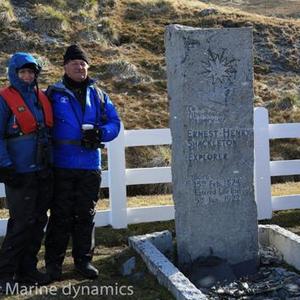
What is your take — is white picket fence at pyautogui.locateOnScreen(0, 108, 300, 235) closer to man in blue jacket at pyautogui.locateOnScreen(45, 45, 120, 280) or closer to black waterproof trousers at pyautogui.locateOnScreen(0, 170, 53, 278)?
man in blue jacket at pyautogui.locateOnScreen(45, 45, 120, 280)

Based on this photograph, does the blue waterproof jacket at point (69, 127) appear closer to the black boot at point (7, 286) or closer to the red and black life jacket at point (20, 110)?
the red and black life jacket at point (20, 110)

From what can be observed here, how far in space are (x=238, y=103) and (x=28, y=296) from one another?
2767 millimetres

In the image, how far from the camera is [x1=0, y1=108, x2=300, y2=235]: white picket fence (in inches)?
322

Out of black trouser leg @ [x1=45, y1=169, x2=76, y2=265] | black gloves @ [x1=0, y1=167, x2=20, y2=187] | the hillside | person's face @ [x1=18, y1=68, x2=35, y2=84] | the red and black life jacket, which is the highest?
the hillside

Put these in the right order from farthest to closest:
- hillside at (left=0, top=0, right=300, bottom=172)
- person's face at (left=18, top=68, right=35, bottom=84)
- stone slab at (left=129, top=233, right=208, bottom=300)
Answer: hillside at (left=0, top=0, right=300, bottom=172)
person's face at (left=18, top=68, right=35, bottom=84)
stone slab at (left=129, top=233, right=208, bottom=300)

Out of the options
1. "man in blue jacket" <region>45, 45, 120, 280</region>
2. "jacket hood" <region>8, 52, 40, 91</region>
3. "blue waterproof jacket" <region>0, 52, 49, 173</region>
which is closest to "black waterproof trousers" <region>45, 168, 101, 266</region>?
"man in blue jacket" <region>45, 45, 120, 280</region>

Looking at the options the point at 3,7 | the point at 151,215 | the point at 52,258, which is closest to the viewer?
the point at 52,258

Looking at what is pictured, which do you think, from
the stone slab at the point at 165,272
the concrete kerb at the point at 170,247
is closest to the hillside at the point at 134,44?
the concrete kerb at the point at 170,247

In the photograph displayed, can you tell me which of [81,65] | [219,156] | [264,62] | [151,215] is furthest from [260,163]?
[264,62]

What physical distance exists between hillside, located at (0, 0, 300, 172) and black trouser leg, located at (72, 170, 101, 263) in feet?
30.7

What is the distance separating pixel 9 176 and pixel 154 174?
3347mm

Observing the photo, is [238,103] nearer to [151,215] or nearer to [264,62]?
[151,215]

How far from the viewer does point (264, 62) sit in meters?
21.5

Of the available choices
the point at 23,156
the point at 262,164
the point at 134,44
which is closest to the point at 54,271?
the point at 23,156
